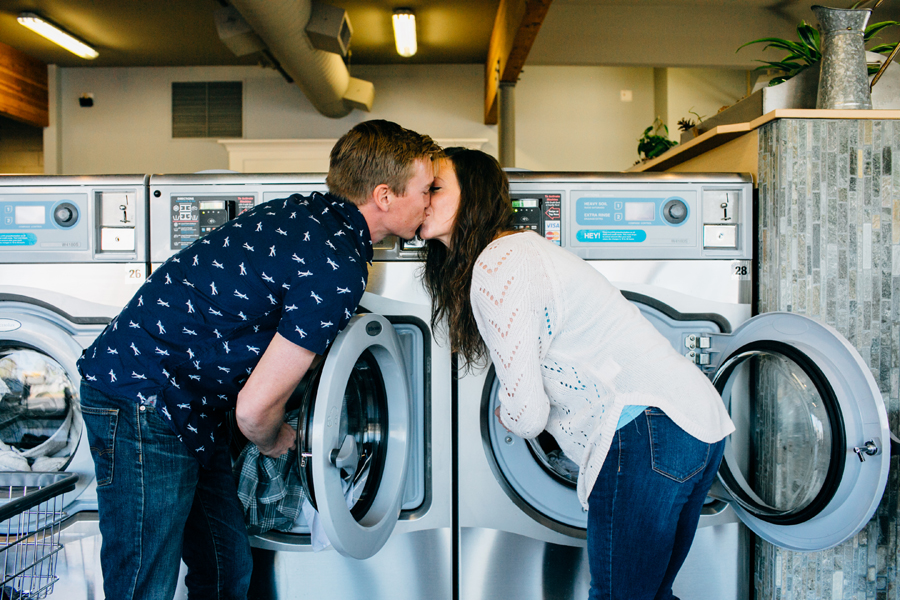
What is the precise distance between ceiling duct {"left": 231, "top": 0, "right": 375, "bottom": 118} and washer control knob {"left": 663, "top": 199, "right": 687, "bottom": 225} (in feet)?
9.74

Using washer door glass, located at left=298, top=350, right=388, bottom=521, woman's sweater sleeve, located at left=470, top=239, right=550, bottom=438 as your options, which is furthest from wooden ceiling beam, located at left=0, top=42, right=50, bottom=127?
woman's sweater sleeve, located at left=470, top=239, right=550, bottom=438

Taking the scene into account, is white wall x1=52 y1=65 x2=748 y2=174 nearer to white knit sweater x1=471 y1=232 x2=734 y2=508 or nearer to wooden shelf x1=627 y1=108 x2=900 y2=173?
wooden shelf x1=627 y1=108 x2=900 y2=173

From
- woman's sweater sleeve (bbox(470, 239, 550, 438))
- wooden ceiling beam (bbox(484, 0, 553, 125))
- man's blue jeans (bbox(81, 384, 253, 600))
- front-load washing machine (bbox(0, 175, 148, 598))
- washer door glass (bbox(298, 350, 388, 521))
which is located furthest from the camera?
wooden ceiling beam (bbox(484, 0, 553, 125))

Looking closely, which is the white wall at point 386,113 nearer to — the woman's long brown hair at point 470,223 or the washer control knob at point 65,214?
the washer control knob at point 65,214

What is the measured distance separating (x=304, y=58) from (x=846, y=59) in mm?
3757

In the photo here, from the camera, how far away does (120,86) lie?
5957mm

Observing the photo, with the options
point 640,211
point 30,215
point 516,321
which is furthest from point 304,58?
point 516,321

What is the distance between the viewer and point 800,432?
139 centimetres

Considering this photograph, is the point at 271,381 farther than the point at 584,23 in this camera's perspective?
No

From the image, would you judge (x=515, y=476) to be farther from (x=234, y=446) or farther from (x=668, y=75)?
(x=668, y=75)

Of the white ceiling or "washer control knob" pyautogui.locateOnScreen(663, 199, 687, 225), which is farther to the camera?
the white ceiling

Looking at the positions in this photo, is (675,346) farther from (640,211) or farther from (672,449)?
(672,449)

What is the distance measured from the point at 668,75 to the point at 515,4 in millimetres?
2875

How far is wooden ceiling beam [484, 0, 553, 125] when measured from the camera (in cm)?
319
